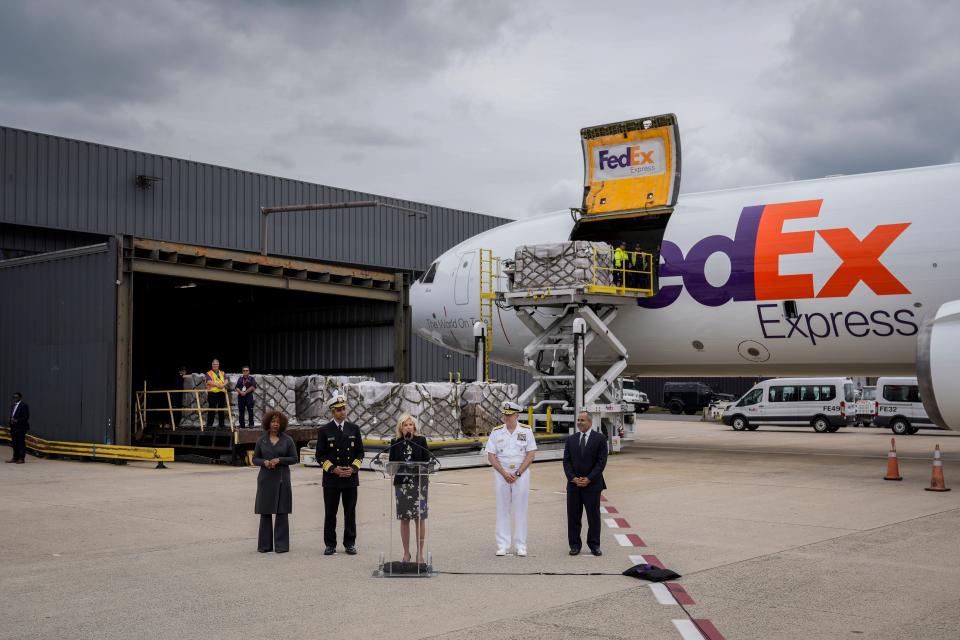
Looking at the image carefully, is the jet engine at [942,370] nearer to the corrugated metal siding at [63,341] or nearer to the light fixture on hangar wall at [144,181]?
the corrugated metal siding at [63,341]

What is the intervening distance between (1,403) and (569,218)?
1757 cm

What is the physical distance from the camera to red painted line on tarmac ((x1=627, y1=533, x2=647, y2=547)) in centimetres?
1120

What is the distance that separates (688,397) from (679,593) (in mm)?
47928

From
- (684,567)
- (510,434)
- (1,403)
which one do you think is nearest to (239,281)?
(1,403)

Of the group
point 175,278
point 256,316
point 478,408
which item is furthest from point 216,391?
point 256,316

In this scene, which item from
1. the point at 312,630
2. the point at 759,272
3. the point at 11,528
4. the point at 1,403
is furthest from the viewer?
the point at 1,403

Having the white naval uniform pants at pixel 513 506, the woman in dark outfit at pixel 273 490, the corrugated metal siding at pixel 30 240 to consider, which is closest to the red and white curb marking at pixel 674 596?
the white naval uniform pants at pixel 513 506

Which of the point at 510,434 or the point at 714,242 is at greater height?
the point at 714,242

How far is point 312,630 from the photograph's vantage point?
24.3 ft

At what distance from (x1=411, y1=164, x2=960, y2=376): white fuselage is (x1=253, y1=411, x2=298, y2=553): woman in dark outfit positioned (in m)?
13.7

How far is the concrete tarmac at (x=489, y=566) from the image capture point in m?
7.59

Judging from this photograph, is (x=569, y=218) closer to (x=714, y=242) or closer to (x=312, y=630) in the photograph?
(x=714, y=242)

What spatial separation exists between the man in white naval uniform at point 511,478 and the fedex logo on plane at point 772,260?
39.5ft

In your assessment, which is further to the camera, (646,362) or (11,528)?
Result: (646,362)
